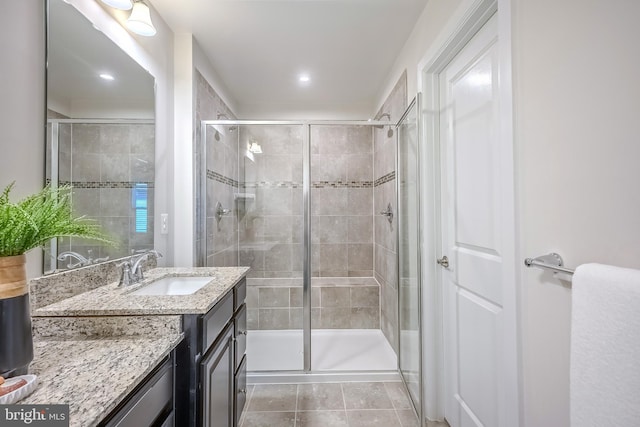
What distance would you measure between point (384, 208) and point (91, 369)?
8.02ft

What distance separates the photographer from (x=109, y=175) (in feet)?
4.60

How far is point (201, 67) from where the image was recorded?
2.19 meters

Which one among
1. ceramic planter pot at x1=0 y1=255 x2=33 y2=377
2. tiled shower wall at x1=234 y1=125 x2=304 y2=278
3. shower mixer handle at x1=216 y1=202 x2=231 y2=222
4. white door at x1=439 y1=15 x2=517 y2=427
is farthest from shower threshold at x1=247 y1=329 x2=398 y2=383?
ceramic planter pot at x1=0 y1=255 x2=33 y2=377

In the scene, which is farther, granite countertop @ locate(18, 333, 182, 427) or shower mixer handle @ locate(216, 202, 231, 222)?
shower mixer handle @ locate(216, 202, 231, 222)

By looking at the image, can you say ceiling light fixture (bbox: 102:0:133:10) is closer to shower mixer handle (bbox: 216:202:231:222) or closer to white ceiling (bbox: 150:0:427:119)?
white ceiling (bbox: 150:0:427:119)

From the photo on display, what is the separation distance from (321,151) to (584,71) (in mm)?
2430

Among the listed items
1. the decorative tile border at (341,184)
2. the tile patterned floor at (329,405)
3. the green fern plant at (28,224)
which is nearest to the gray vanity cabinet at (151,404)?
the green fern plant at (28,224)

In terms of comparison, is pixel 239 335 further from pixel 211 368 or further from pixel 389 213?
pixel 389 213

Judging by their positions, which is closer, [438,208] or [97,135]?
[97,135]

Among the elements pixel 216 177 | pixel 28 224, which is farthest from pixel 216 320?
pixel 216 177

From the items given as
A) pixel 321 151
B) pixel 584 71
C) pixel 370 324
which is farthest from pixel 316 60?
pixel 370 324

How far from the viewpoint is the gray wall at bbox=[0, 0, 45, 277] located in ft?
3.05

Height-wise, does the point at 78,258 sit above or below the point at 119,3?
below

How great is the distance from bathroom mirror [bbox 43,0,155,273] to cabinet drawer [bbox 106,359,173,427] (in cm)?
70
